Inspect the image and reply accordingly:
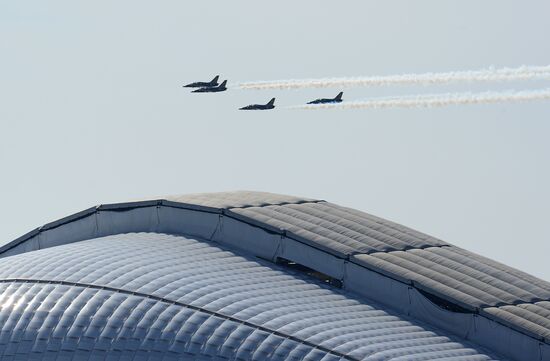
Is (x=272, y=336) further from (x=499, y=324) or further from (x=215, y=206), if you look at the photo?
(x=215, y=206)

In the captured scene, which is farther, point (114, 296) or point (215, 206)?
point (215, 206)

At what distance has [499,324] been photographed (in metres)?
163

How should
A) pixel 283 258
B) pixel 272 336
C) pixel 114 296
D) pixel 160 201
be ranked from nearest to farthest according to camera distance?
pixel 272 336 → pixel 114 296 → pixel 283 258 → pixel 160 201

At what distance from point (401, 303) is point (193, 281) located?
764 inches

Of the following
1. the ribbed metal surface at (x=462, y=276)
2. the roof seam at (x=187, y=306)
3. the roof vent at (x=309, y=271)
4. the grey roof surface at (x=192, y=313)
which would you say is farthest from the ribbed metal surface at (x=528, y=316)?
the roof seam at (x=187, y=306)

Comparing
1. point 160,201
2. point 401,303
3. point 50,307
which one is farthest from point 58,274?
point 401,303

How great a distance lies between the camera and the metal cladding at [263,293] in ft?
517

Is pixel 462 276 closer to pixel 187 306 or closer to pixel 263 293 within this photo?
pixel 263 293

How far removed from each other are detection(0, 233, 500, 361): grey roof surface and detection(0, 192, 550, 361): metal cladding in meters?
0.17

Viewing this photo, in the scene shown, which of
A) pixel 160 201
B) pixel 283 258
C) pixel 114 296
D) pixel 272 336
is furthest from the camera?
pixel 160 201

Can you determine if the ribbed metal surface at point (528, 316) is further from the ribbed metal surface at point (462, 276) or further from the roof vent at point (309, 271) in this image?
the roof vent at point (309, 271)

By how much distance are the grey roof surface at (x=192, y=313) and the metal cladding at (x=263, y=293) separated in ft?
0.54

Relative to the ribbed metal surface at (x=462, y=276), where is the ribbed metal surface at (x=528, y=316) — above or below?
below

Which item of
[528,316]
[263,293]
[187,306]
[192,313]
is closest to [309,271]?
[263,293]
